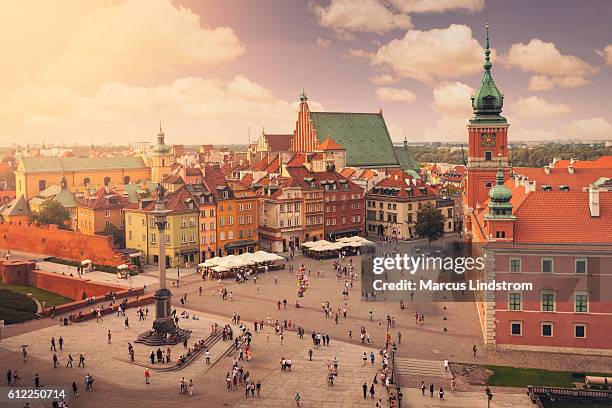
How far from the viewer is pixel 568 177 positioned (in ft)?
217

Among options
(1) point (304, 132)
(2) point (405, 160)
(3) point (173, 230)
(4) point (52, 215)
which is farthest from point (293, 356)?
(2) point (405, 160)

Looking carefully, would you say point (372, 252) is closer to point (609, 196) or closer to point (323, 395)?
point (609, 196)

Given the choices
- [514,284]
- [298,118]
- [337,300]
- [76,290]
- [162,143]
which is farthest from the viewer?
[162,143]

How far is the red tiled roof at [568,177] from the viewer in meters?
64.4

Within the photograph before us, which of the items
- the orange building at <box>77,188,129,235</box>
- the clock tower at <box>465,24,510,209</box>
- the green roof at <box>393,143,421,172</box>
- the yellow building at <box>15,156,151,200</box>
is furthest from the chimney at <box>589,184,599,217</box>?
the yellow building at <box>15,156,151,200</box>

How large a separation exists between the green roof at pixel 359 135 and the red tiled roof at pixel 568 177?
48973mm

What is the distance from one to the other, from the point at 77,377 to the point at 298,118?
8207cm

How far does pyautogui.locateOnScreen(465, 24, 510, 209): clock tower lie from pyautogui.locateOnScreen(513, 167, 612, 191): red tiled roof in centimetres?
386

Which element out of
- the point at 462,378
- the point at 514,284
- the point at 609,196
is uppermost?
the point at 609,196

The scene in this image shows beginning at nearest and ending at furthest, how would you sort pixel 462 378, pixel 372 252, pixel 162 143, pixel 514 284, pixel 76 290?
1. pixel 462 378
2. pixel 514 284
3. pixel 76 290
4. pixel 372 252
5. pixel 162 143

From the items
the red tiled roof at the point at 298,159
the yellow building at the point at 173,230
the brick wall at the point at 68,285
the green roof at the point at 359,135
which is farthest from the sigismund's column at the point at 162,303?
the green roof at the point at 359,135

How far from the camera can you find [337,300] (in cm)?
5781

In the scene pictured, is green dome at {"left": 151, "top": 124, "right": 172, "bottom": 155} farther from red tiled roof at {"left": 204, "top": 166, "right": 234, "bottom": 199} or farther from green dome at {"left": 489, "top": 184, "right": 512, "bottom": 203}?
green dome at {"left": 489, "top": 184, "right": 512, "bottom": 203}

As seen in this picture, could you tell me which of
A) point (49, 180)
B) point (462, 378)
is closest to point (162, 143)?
point (49, 180)
